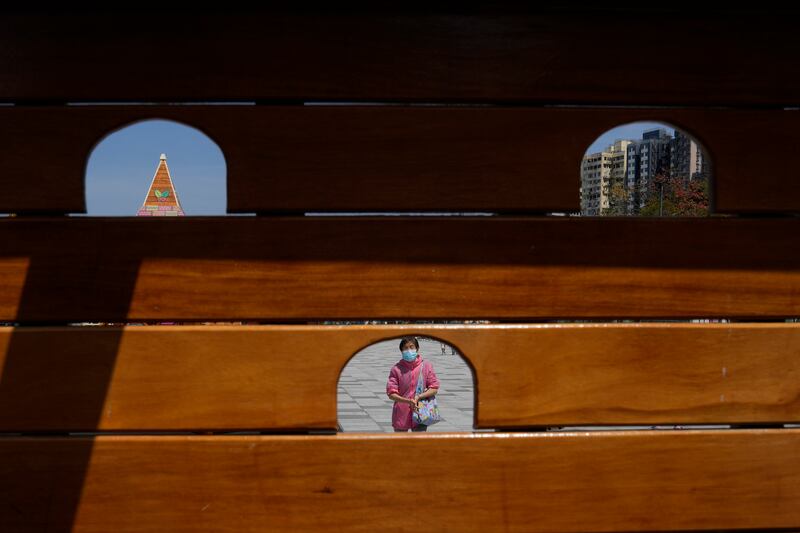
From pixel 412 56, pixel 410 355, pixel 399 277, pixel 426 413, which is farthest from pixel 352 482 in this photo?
pixel 410 355

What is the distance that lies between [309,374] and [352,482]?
1.15 feet

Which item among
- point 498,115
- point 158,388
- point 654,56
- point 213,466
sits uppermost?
point 654,56

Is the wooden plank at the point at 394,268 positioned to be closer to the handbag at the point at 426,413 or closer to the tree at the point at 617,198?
the handbag at the point at 426,413

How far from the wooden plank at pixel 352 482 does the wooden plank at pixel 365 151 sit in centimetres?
72

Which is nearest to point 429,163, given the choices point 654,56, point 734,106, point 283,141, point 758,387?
point 283,141

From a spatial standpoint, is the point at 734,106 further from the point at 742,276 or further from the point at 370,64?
the point at 370,64

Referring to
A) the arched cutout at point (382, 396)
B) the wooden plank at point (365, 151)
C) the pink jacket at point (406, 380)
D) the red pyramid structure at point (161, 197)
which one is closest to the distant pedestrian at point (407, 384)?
the pink jacket at point (406, 380)

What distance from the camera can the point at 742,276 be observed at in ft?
9.00

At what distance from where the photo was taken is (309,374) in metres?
2.63

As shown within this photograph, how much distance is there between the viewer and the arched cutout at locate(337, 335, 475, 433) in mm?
10848

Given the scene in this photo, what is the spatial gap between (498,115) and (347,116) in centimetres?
47

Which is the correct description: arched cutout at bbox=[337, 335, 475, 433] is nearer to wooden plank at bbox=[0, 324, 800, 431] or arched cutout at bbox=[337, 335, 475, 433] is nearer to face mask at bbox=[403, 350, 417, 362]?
face mask at bbox=[403, 350, 417, 362]

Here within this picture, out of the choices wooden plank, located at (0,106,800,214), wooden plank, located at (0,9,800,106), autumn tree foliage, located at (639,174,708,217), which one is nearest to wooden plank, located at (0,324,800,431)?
wooden plank, located at (0,106,800,214)

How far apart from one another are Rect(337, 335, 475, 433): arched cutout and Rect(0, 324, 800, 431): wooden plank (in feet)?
9.99
